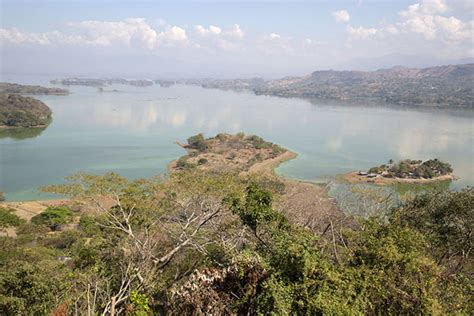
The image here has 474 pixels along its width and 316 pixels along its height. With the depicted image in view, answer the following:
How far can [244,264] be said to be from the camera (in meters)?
4.90

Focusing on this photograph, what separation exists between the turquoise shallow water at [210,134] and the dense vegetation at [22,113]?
6.41ft

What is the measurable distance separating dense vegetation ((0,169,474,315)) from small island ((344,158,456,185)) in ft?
55.9

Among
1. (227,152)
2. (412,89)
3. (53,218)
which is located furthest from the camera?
(412,89)

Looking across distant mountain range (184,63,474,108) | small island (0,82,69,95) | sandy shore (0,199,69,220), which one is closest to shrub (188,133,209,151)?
sandy shore (0,199,69,220)

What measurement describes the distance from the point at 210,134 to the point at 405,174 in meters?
22.1

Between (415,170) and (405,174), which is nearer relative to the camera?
(405,174)

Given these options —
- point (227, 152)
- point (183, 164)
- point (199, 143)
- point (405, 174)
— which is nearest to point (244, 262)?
point (183, 164)

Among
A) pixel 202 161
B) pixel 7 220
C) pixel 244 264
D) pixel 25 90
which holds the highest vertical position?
pixel 25 90

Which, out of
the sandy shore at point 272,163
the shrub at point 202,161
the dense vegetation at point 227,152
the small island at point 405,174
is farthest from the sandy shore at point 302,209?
the shrub at point 202,161

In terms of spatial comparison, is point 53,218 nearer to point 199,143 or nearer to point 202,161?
point 202,161

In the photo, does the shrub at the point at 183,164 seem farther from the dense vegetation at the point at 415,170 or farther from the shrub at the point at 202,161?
the dense vegetation at the point at 415,170

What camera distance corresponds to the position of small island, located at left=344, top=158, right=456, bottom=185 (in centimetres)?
2403

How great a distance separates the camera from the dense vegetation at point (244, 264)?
412cm

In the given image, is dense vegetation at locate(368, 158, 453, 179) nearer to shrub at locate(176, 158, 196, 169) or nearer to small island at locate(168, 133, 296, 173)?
small island at locate(168, 133, 296, 173)
